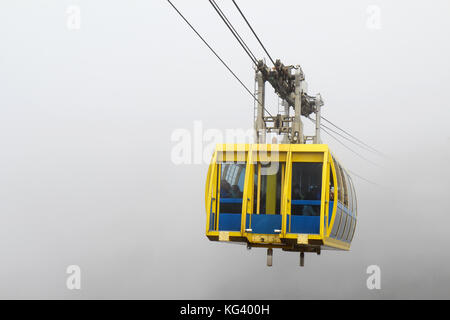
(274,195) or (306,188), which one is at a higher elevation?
(306,188)

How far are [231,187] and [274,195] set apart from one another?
1.07m

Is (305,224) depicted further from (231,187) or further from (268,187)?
(231,187)

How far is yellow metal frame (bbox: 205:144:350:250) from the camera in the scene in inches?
622

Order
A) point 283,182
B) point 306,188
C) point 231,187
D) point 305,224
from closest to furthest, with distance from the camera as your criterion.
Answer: point 305,224
point 306,188
point 283,182
point 231,187

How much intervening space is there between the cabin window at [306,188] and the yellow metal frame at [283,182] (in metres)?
0.12

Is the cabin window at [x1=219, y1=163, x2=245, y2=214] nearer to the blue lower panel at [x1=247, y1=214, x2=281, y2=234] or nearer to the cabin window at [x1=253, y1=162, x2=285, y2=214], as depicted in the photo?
the cabin window at [x1=253, y1=162, x2=285, y2=214]

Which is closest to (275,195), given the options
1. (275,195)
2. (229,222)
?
(275,195)

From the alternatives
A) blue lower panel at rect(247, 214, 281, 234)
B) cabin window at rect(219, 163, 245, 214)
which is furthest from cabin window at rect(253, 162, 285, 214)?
cabin window at rect(219, 163, 245, 214)

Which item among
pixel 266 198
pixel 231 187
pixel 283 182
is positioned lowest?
pixel 266 198

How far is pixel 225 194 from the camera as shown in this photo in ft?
54.2

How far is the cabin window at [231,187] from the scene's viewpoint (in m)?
16.4

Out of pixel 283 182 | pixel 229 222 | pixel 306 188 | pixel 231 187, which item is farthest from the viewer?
pixel 231 187

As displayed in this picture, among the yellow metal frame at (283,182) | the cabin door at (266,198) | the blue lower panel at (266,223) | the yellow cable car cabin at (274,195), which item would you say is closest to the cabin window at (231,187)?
the yellow cable car cabin at (274,195)

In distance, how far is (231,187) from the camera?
1652cm
